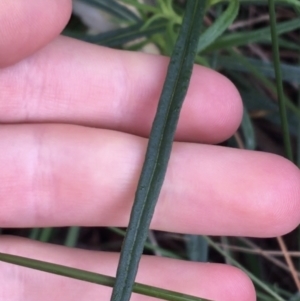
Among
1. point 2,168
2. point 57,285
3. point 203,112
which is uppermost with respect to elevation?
point 203,112

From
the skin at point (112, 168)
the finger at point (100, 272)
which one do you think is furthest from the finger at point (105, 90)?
the finger at point (100, 272)

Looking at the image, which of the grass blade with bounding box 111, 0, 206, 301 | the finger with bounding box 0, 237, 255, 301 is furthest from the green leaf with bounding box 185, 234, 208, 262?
the grass blade with bounding box 111, 0, 206, 301

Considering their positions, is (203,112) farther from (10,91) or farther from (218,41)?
(10,91)

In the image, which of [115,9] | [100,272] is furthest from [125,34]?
[100,272]

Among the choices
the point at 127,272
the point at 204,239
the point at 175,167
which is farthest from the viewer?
the point at 204,239

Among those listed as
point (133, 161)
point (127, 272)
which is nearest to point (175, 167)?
point (133, 161)

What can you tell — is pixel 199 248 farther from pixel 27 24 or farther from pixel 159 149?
pixel 27 24

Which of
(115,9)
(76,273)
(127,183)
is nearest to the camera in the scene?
(76,273)
